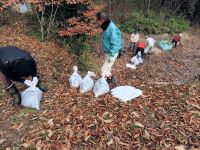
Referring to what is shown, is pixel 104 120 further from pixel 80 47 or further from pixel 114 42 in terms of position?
pixel 80 47

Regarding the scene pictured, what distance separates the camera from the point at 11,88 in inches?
201

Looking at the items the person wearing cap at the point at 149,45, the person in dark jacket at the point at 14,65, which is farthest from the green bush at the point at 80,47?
the person in dark jacket at the point at 14,65

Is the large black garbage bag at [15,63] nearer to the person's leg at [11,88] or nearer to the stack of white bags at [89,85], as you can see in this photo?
the person's leg at [11,88]

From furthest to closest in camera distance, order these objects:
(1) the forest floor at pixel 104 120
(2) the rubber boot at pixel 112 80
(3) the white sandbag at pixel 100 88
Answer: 1. (2) the rubber boot at pixel 112 80
2. (3) the white sandbag at pixel 100 88
3. (1) the forest floor at pixel 104 120

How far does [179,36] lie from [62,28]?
17.6 ft

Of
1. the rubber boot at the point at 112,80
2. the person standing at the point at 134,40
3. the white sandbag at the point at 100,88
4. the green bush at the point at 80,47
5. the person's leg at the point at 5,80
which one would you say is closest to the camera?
the person's leg at the point at 5,80

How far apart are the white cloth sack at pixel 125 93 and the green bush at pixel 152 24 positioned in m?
8.28

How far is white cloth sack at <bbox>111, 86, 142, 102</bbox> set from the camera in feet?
17.4

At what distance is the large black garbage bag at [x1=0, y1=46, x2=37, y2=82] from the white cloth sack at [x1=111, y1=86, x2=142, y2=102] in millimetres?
1692

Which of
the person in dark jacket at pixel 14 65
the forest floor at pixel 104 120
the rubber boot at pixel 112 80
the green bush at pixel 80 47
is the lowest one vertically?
the green bush at pixel 80 47

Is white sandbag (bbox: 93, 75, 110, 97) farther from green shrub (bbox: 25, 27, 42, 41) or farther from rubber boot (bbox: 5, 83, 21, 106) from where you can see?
green shrub (bbox: 25, 27, 42, 41)

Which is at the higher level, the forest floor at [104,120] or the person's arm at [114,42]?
the person's arm at [114,42]

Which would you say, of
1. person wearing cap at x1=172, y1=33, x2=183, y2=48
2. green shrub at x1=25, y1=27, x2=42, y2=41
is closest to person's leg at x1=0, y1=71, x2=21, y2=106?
green shrub at x1=25, y1=27, x2=42, y2=41

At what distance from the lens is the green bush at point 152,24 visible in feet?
45.3
